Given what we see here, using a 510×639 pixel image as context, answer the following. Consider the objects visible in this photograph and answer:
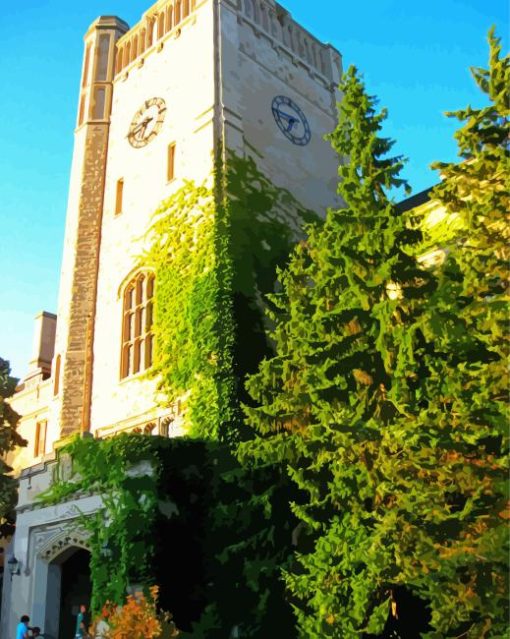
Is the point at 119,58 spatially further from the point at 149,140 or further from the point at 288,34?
the point at 288,34

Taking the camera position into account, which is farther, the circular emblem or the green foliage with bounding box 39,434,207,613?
the circular emblem

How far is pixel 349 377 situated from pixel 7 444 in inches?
A: 687

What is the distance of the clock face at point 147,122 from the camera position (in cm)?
2373

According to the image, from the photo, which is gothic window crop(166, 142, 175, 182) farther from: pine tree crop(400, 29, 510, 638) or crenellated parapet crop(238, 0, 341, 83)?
pine tree crop(400, 29, 510, 638)

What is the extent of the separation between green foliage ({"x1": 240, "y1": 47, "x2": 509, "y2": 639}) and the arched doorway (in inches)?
285

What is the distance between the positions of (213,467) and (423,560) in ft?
22.5

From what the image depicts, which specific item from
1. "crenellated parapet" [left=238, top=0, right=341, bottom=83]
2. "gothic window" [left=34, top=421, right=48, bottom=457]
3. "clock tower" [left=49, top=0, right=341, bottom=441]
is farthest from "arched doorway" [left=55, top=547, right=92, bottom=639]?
"crenellated parapet" [left=238, top=0, right=341, bottom=83]

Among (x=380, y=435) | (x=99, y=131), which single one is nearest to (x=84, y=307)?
(x=99, y=131)

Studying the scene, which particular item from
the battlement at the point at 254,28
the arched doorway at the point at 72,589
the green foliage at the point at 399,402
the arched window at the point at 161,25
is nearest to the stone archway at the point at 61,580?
the arched doorway at the point at 72,589

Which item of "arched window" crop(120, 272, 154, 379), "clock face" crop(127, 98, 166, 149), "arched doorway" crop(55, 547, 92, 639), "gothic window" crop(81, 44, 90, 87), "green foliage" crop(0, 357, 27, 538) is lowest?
"arched doorway" crop(55, 547, 92, 639)

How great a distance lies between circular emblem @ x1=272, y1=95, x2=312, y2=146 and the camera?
24.4 metres

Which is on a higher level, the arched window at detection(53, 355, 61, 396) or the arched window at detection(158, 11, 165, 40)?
the arched window at detection(158, 11, 165, 40)

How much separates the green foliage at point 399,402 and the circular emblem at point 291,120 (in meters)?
10.3

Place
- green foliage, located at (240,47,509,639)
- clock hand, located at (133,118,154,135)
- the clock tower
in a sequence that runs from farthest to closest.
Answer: clock hand, located at (133,118,154,135), the clock tower, green foliage, located at (240,47,509,639)
